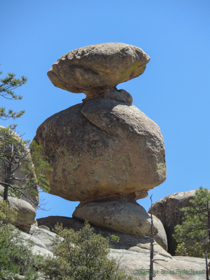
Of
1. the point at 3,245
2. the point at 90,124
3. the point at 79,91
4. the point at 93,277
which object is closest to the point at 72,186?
the point at 90,124

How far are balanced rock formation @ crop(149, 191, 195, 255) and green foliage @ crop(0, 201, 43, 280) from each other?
42.9 ft

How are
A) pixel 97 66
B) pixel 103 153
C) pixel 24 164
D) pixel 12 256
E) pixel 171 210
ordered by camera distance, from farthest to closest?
pixel 171 210 < pixel 97 66 < pixel 103 153 < pixel 24 164 < pixel 12 256

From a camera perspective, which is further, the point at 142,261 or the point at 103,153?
the point at 103,153

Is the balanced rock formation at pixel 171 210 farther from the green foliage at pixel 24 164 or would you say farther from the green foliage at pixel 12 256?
the green foliage at pixel 12 256

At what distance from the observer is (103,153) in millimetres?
18031

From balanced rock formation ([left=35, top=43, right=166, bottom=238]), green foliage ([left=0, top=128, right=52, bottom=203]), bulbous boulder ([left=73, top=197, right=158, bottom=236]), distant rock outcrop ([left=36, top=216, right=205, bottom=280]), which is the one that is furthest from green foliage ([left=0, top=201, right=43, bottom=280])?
balanced rock formation ([left=35, top=43, right=166, bottom=238])

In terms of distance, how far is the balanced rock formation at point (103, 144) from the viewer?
59.3 feet

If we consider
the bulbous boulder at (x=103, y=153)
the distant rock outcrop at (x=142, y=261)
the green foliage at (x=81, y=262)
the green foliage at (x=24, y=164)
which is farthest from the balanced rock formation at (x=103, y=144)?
the green foliage at (x=81, y=262)

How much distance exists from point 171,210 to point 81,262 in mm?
13525

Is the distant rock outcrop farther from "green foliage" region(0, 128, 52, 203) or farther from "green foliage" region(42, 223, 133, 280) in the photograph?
"green foliage" region(0, 128, 52, 203)

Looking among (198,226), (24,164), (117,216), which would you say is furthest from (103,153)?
(24,164)

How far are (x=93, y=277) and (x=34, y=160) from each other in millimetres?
3874

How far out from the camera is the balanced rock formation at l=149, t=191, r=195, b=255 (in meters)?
22.9

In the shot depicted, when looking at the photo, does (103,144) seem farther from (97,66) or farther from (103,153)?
(97,66)
